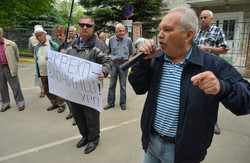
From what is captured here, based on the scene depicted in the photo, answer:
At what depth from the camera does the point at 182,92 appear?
1286 mm

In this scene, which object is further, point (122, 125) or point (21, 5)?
point (21, 5)

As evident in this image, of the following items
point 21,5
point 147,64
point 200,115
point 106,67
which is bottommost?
point 200,115

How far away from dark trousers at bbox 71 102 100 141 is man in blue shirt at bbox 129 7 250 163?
1485mm

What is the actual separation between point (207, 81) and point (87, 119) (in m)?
2.24

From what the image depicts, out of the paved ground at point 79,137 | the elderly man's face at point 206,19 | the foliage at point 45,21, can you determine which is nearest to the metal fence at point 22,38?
the foliage at point 45,21

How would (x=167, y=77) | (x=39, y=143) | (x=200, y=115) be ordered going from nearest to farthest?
(x=200, y=115), (x=167, y=77), (x=39, y=143)

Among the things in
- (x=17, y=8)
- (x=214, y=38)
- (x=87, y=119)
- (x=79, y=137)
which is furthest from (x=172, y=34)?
(x=17, y=8)

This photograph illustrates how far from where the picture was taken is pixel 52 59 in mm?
3043

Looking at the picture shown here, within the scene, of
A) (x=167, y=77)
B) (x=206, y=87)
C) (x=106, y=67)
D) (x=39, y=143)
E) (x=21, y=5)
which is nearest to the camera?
(x=206, y=87)

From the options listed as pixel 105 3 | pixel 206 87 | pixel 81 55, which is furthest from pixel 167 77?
pixel 105 3

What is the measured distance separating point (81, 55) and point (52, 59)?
2.17ft

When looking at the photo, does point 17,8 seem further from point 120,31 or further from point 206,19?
point 206,19

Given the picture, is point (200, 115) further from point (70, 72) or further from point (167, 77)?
point (70, 72)

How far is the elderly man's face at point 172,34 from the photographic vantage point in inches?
47.8
